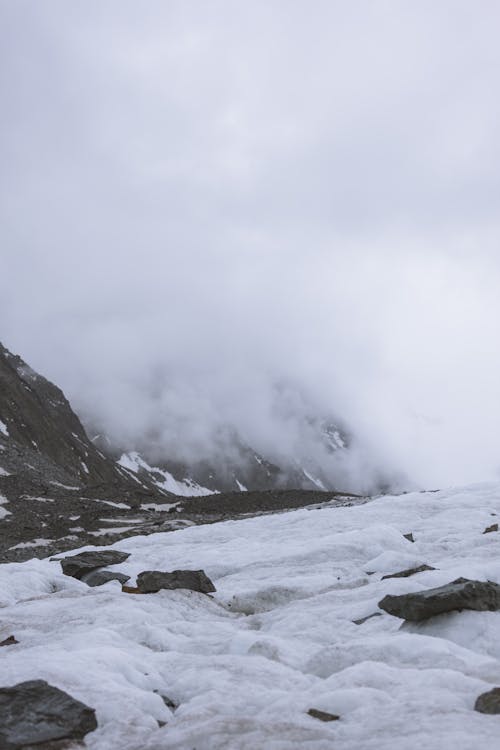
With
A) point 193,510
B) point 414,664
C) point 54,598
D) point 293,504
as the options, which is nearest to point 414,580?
point 414,664

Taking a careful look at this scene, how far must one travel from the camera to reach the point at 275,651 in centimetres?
Result: 1030

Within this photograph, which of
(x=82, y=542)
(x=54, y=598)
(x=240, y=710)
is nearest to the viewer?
(x=240, y=710)

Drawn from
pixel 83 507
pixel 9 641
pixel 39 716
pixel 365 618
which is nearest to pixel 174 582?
pixel 9 641

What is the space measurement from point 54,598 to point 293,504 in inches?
1763

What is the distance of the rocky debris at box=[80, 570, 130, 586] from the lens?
710 inches

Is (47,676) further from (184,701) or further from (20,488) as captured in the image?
(20,488)

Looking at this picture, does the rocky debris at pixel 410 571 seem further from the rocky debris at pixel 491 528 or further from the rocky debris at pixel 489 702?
the rocky debris at pixel 489 702

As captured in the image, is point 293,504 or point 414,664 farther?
point 293,504

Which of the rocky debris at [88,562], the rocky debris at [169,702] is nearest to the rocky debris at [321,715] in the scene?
the rocky debris at [169,702]

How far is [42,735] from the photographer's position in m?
7.05

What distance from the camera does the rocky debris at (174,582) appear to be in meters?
15.3

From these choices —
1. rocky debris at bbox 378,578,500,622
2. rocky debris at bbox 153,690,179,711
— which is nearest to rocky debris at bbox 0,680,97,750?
rocky debris at bbox 153,690,179,711

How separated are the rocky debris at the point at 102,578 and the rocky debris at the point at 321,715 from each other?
11.4 metres

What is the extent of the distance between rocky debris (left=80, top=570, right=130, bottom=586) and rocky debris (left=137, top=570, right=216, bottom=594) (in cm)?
264
